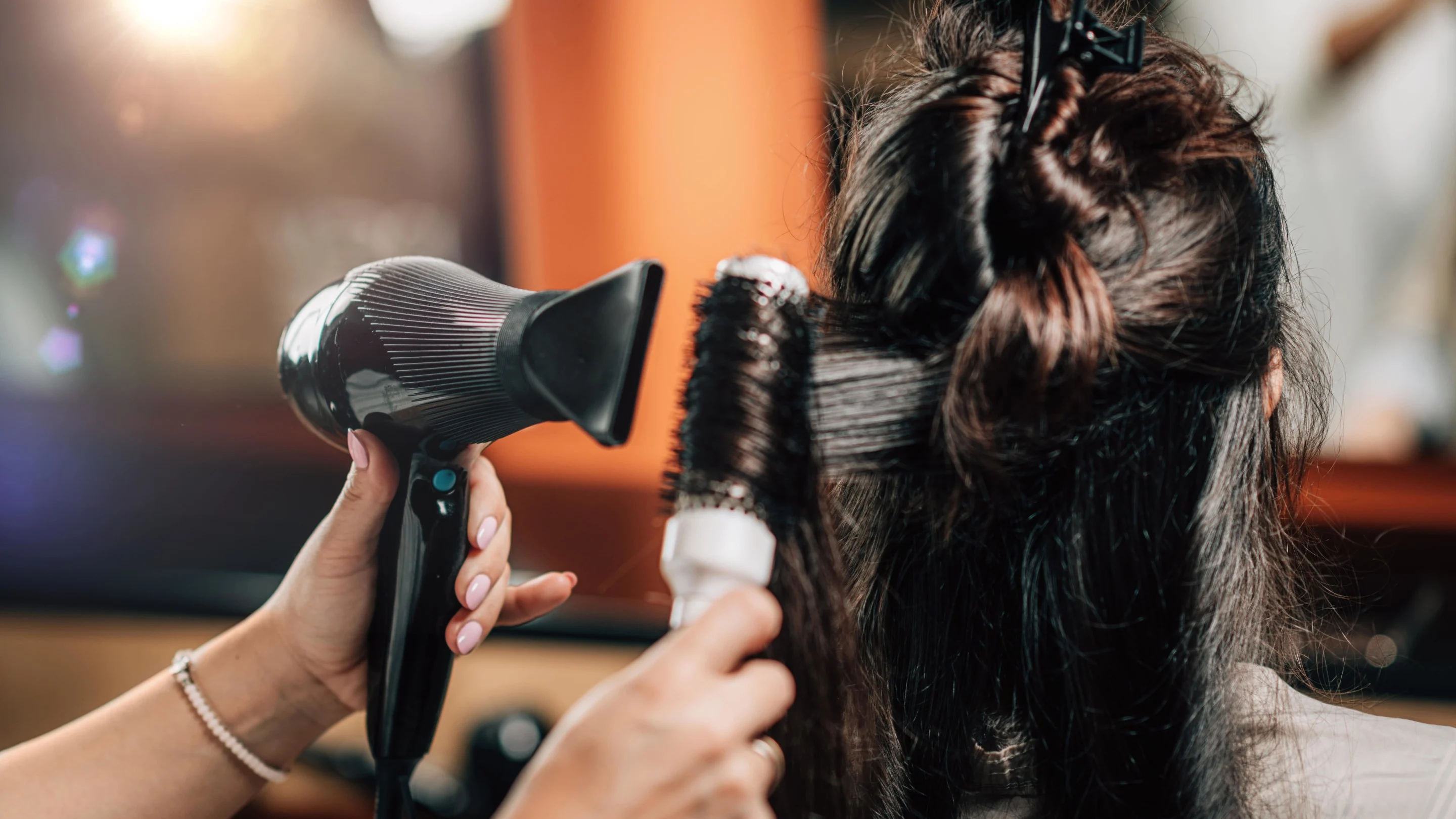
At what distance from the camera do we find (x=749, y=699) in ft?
1.16

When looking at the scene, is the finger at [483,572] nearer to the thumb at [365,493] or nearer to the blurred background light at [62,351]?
the thumb at [365,493]

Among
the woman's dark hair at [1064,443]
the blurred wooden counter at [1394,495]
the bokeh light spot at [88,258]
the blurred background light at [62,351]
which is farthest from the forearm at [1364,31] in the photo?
the blurred background light at [62,351]

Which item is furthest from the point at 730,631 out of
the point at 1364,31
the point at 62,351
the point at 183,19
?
the point at 62,351

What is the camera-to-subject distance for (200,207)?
1.68 m

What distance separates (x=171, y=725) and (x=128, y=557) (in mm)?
989

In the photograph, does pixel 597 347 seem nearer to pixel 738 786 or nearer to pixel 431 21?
pixel 738 786

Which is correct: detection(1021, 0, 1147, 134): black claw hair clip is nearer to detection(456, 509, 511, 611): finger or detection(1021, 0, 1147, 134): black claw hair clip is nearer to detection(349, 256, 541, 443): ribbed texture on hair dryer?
detection(349, 256, 541, 443): ribbed texture on hair dryer

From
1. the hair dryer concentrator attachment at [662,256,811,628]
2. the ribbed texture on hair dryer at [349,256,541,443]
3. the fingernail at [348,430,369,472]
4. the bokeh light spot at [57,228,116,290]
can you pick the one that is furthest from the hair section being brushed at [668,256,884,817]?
the bokeh light spot at [57,228,116,290]

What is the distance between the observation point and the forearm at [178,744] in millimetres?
602

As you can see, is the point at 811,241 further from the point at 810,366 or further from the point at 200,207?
the point at 200,207

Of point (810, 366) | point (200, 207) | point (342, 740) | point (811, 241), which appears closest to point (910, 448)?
point (810, 366)

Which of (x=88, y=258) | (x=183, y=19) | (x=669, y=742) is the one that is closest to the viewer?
(x=669, y=742)

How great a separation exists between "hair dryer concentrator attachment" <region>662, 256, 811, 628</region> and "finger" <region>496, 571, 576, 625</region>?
1.06ft

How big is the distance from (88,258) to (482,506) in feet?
4.37
